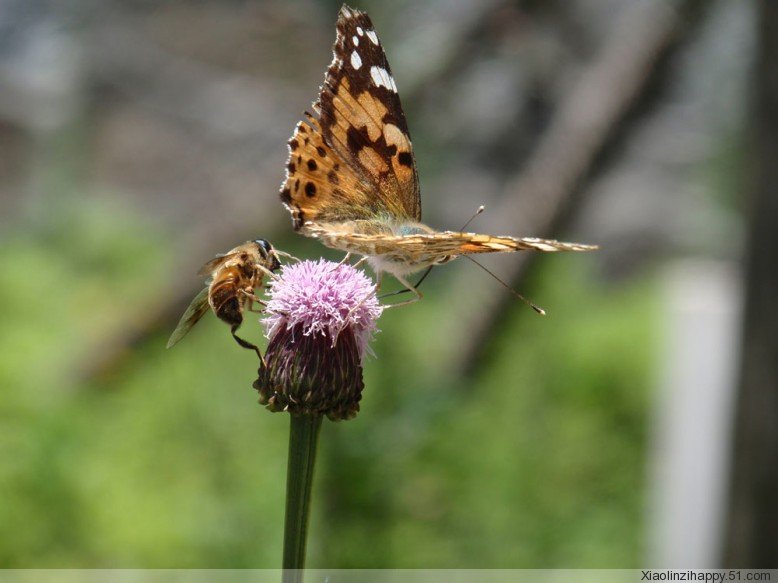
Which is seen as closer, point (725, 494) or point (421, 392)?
point (725, 494)

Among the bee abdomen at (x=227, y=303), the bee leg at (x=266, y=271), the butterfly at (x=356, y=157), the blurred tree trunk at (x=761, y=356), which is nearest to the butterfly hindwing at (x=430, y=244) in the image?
the butterfly at (x=356, y=157)

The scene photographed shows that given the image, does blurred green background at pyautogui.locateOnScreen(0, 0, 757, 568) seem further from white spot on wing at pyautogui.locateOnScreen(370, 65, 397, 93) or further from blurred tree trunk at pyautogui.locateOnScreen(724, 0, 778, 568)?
white spot on wing at pyautogui.locateOnScreen(370, 65, 397, 93)

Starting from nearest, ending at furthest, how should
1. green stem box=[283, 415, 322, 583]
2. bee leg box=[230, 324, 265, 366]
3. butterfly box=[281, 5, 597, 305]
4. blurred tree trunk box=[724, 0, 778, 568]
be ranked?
green stem box=[283, 415, 322, 583] → bee leg box=[230, 324, 265, 366] → butterfly box=[281, 5, 597, 305] → blurred tree trunk box=[724, 0, 778, 568]

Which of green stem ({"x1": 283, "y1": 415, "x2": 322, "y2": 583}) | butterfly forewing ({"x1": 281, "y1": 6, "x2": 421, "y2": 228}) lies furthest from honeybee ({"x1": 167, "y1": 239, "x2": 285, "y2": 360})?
butterfly forewing ({"x1": 281, "y1": 6, "x2": 421, "y2": 228})

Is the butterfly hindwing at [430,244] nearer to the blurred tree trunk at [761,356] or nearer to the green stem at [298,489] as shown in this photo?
the green stem at [298,489]

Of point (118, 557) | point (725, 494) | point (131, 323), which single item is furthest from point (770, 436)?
point (131, 323)

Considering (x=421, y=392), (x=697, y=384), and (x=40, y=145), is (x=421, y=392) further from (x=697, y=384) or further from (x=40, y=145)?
(x=40, y=145)
